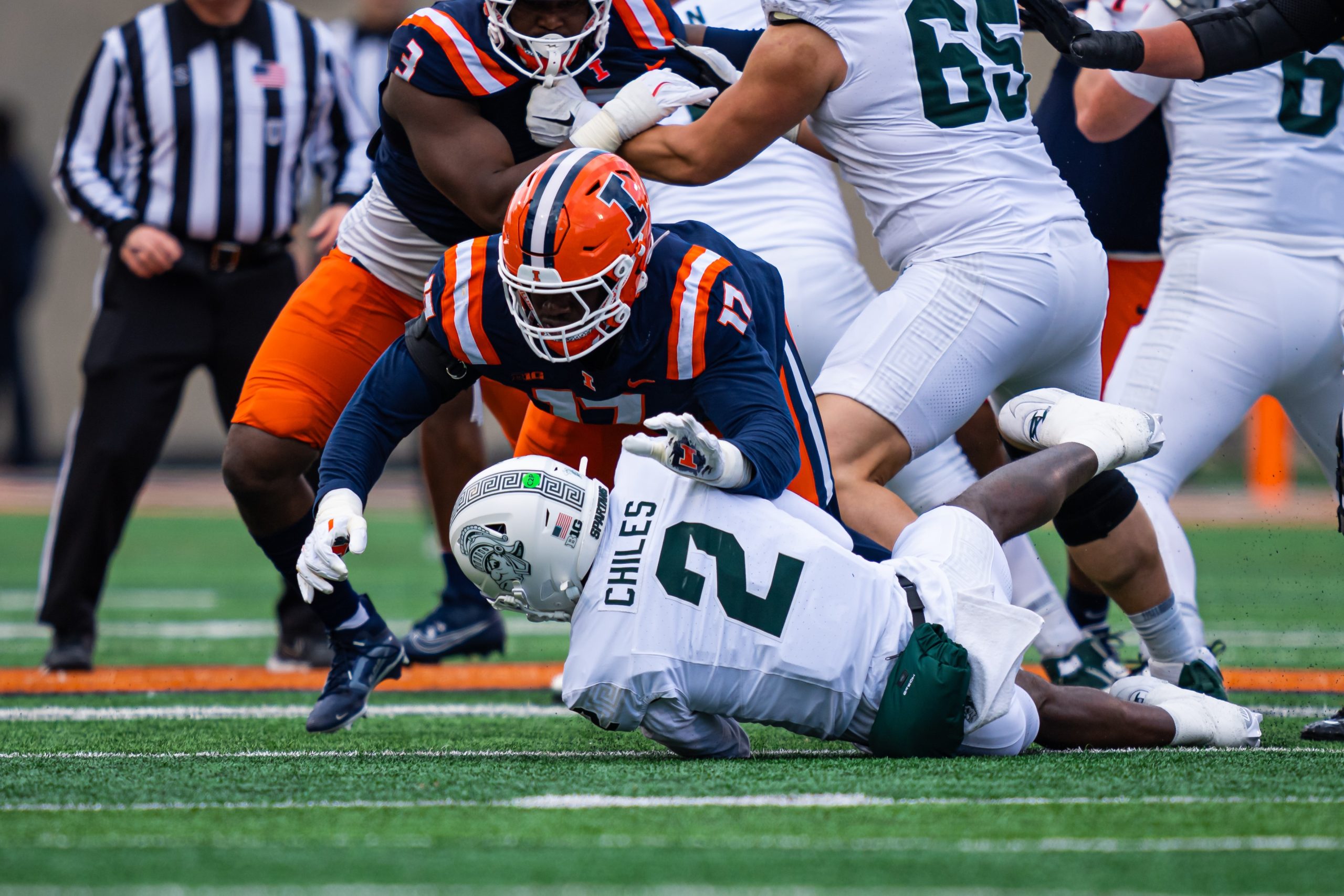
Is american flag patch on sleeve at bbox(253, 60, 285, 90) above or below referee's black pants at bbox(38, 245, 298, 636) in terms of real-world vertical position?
above

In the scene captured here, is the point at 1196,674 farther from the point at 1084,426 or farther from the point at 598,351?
the point at 598,351

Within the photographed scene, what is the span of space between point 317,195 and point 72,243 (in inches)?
134

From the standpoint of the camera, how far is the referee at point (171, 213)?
4.83 metres

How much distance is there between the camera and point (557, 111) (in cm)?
351

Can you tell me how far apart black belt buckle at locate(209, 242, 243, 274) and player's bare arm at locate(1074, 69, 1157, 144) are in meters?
2.44

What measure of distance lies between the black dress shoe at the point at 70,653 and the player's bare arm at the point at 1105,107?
3.04 metres

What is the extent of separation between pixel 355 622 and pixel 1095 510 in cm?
158

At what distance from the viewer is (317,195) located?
12.5 m

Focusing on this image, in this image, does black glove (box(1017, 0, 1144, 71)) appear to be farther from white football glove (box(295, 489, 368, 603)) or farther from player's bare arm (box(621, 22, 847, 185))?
white football glove (box(295, 489, 368, 603))

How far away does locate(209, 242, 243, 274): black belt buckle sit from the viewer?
4902 millimetres

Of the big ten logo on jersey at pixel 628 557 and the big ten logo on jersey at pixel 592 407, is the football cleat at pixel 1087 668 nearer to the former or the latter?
the big ten logo on jersey at pixel 592 407

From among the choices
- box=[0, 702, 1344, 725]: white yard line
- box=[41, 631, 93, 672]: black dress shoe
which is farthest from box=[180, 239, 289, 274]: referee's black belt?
box=[0, 702, 1344, 725]: white yard line

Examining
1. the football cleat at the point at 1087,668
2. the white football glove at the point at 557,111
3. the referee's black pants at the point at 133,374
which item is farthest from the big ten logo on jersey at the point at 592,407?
the referee's black pants at the point at 133,374

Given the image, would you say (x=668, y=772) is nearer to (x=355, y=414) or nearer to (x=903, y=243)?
(x=355, y=414)
